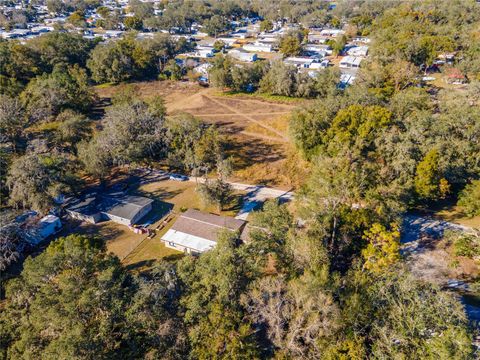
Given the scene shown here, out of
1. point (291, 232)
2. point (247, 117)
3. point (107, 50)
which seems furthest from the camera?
point (107, 50)

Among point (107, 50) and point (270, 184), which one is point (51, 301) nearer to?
point (270, 184)

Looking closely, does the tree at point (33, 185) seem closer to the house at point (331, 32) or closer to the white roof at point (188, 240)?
the white roof at point (188, 240)

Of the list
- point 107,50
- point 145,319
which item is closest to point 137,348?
point 145,319

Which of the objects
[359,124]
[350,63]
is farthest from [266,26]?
[359,124]

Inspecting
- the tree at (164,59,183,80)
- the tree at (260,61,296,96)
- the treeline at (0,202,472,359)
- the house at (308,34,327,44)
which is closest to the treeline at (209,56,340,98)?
the tree at (260,61,296,96)

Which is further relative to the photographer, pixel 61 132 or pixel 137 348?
pixel 61 132

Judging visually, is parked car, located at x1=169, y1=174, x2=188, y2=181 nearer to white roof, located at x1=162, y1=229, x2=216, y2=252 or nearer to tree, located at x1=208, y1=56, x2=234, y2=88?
white roof, located at x1=162, y1=229, x2=216, y2=252
